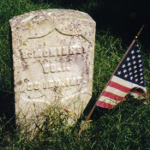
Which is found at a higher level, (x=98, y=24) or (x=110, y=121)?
(x=98, y=24)

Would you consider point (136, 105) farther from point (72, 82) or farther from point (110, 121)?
point (72, 82)

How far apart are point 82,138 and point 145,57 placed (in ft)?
5.84

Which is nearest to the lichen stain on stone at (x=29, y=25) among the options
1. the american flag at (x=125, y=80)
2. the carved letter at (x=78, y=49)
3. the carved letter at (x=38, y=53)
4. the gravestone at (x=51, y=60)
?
the gravestone at (x=51, y=60)

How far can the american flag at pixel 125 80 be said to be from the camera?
2.39m

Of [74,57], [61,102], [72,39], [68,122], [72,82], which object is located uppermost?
[72,39]

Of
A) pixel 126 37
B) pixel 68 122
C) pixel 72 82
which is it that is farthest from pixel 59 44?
pixel 126 37

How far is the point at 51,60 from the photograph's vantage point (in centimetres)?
234

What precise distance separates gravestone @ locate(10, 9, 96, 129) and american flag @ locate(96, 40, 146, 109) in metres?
0.23

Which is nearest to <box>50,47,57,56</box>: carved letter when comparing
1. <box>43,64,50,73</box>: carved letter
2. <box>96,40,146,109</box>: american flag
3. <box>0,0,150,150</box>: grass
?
<box>43,64,50,73</box>: carved letter

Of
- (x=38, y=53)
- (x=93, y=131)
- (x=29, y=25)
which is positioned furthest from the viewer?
(x=93, y=131)

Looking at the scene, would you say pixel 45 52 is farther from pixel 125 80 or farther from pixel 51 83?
pixel 125 80

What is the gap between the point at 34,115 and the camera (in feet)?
8.43

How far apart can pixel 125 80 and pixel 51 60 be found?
0.71 m

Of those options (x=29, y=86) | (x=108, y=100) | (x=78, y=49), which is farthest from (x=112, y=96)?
(x=29, y=86)
